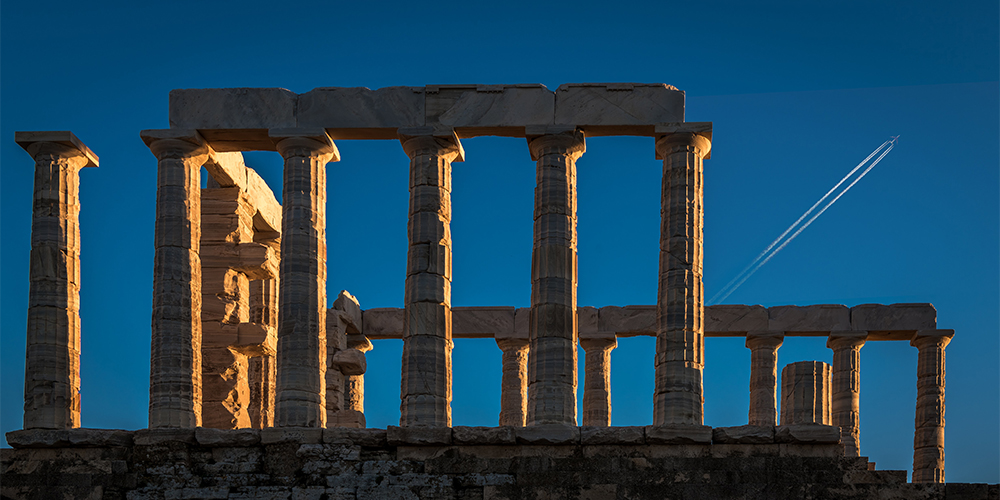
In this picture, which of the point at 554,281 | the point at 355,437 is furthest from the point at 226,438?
the point at 554,281

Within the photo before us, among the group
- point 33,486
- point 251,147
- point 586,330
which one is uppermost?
point 251,147

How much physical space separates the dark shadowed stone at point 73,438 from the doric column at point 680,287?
39.7 feet

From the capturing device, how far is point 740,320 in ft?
130

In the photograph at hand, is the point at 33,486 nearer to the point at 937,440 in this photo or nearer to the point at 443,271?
the point at 443,271

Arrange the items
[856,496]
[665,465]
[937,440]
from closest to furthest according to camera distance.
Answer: [856,496] < [665,465] < [937,440]

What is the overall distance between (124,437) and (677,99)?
15166 millimetres

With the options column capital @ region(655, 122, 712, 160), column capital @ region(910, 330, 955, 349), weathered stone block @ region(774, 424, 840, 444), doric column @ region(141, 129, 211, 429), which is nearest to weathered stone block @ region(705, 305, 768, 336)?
column capital @ region(910, 330, 955, 349)

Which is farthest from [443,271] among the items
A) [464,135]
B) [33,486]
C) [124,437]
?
[33,486]

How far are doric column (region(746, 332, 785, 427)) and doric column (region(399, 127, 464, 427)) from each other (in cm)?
1488

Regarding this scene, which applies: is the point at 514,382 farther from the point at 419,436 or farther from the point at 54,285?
A: the point at 54,285

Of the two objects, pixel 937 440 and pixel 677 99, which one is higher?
pixel 677 99

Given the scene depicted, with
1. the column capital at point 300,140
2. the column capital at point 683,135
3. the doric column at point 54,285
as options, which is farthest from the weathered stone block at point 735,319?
the doric column at point 54,285

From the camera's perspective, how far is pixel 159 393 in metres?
27.7

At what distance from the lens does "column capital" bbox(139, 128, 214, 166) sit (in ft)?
95.6
